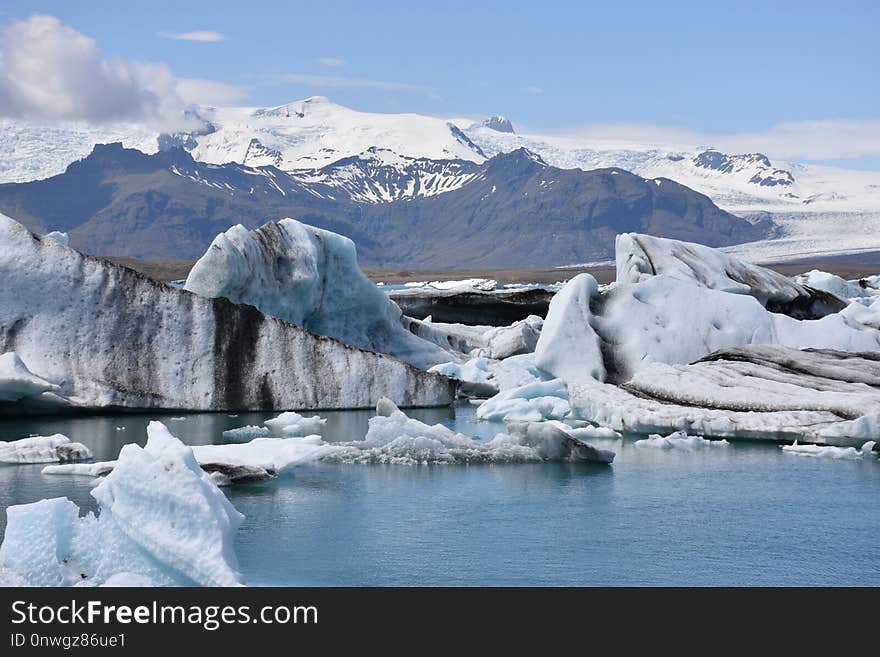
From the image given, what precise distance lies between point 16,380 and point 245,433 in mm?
2827

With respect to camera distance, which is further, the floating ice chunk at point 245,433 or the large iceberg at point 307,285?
the large iceberg at point 307,285

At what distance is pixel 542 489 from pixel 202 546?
15.3ft

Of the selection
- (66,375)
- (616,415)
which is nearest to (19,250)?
(66,375)

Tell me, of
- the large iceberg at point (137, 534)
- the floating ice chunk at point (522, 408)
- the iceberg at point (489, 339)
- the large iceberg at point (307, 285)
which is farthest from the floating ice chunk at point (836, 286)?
the large iceberg at point (137, 534)

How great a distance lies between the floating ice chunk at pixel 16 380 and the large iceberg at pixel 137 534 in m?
7.74

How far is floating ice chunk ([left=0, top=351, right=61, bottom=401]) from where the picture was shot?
14.2 meters

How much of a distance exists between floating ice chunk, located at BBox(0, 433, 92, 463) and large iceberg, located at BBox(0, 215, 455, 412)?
10.2ft

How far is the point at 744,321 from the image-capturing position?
18.2 metres

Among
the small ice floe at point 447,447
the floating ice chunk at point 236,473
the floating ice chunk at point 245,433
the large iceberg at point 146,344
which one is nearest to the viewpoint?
the floating ice chunk at point 236,473

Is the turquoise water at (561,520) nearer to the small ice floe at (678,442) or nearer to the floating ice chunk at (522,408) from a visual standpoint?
the small ice floe at (678,442)

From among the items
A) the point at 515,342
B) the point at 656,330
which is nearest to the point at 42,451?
the point at 656,330

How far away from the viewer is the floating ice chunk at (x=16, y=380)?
559 inches

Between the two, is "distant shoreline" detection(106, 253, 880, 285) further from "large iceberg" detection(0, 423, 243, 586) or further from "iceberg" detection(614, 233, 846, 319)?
"large iceberg" detection(0, 423, 243, 586)
